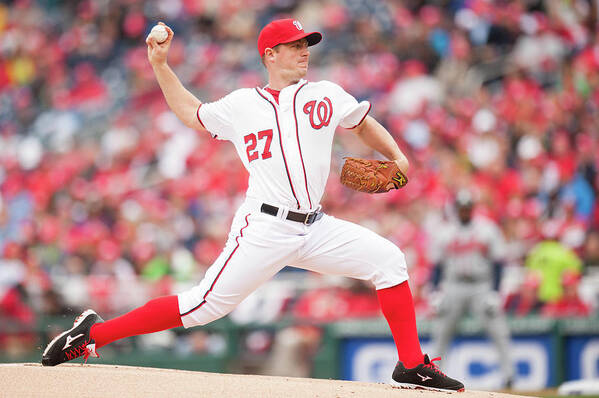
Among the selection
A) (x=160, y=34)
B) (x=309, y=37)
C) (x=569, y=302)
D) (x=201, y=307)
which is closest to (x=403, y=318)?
(x=201, y=307)

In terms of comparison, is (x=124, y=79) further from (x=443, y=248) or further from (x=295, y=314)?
(x=443, y=248)

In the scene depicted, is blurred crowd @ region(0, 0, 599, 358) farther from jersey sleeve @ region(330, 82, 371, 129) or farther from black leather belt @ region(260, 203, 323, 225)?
black leather belt @ region(260, 203, 323, 225)

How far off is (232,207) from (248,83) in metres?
2.74

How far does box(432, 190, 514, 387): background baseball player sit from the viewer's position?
7270 millimetres

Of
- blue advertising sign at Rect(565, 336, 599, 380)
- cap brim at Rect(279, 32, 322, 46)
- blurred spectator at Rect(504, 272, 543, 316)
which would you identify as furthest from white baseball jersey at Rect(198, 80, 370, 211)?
blurred spectator at Rect(504, 272, 543, 316)

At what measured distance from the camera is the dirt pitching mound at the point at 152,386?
3.59 metres

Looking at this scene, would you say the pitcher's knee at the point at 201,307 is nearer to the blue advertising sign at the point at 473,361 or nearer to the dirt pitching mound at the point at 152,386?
the dirt pitching mound at the point at 152,386

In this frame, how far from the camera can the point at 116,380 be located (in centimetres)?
371

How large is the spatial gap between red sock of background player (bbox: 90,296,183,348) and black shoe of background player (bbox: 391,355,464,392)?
41.4 inches

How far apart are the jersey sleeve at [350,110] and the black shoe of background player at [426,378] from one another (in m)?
1.15

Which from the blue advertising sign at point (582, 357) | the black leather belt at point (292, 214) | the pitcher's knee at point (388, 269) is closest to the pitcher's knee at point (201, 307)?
the black leather belt at point (292, 214)

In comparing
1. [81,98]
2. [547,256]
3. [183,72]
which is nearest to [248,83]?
[183,72]

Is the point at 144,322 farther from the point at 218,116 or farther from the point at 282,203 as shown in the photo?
the point at 218,116

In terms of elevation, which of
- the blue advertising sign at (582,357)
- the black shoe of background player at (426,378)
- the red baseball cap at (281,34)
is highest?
the red baseball cap at (281,34)
